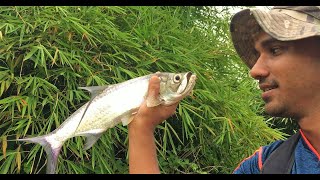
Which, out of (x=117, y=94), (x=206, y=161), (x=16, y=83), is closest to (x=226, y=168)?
(x=206, y=161)

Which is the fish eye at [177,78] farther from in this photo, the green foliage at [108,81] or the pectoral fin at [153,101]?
the green foliage at [108,81]

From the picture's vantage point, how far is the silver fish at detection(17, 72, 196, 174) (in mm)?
1572

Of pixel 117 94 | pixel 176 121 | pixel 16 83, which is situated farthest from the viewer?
pixel 176 121

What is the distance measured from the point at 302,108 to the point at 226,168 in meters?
2.21

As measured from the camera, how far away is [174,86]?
1.58 metres

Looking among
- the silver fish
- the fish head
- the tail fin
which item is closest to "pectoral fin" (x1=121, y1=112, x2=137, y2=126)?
the silver fish

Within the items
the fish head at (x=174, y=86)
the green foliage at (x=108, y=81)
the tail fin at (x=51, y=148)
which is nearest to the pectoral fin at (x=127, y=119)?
the fish head at (x=174, y=86)

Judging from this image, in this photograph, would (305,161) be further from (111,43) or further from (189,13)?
(189,13)

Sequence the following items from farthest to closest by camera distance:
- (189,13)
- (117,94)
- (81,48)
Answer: (189,13) → (81,48) → (117,94)

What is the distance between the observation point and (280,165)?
4.58ft

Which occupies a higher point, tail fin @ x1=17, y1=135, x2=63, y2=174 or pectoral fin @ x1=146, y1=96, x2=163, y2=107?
pectoral fin @ x1=146, y1=96, x2=163, y2=107

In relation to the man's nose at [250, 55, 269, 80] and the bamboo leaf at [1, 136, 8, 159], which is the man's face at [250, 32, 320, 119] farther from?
the bamboo leaf at [1, 136, 8, 159]

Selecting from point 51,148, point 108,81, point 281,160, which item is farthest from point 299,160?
point 108,81

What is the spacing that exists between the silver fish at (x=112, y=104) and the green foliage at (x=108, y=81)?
1.15 meters
